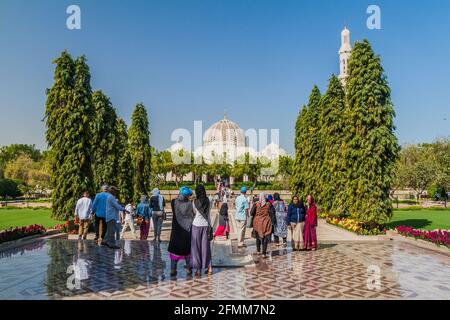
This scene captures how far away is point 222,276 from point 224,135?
7426 centimetres

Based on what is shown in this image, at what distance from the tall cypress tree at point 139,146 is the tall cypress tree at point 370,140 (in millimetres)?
15559

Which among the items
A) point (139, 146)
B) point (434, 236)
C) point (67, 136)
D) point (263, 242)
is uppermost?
point (139, 146)

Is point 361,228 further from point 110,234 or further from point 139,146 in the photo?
point 139,146

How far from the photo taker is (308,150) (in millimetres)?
27984

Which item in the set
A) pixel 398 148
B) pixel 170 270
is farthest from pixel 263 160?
pixel 170 270

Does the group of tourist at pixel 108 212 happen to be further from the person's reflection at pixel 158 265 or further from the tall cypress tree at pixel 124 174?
the tall cypress tree at pixel 124 174

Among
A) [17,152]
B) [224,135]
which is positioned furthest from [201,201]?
[17,152]

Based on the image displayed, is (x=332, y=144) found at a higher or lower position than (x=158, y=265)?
higher

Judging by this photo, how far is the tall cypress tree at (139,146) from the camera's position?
27.5 meters

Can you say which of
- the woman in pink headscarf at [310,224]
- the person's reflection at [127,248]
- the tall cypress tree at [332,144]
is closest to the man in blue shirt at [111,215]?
the person's reflection at [127,248]

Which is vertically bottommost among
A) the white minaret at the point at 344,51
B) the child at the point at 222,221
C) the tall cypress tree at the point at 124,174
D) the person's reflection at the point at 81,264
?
the person's reflection at the point at 81,264

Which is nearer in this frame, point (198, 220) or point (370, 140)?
point (198, 220)

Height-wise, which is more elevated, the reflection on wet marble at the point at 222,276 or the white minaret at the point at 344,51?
the white minaret at the point at 344,51

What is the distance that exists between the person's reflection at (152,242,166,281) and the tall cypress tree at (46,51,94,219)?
281 inches
